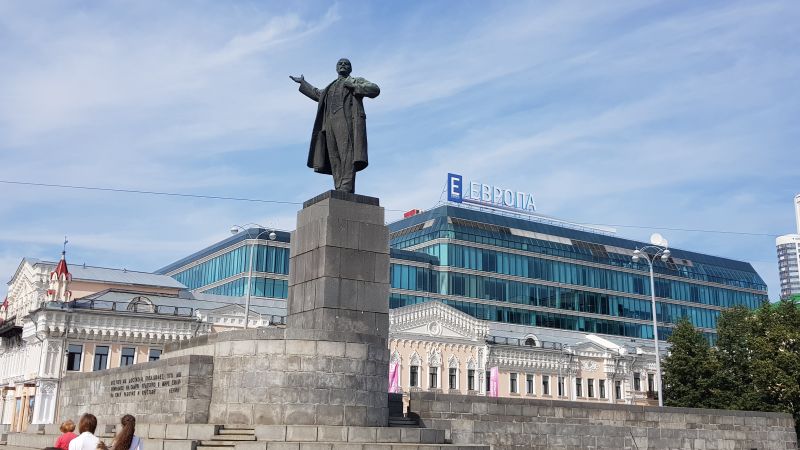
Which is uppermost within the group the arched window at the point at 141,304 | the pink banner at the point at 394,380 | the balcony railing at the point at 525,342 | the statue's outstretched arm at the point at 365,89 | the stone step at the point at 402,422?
the statue's outstretched arm at the point at 365,89

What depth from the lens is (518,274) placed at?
84.2 m

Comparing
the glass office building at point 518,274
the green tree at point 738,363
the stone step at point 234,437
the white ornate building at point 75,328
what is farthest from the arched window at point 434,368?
the stone step at point 234,437

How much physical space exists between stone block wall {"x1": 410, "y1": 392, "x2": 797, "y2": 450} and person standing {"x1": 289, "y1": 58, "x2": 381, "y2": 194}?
6477 millimetres

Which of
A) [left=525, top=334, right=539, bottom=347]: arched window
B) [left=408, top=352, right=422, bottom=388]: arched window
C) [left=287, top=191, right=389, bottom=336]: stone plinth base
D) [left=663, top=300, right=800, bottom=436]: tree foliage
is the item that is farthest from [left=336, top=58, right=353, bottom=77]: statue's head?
[left=525, top=334, right=539, bottom=347]: arched window

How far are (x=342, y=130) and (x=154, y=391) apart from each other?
8.20m

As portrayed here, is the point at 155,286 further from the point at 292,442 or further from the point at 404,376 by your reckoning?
the point at 292,442

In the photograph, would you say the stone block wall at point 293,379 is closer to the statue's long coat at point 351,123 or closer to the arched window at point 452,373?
the statue's long coat at point 351,123

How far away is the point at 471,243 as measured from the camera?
81.6m

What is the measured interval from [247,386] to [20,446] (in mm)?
8338

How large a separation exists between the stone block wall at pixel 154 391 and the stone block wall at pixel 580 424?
6.43m

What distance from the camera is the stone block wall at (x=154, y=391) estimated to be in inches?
709

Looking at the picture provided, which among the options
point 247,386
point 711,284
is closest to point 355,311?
point 247,386

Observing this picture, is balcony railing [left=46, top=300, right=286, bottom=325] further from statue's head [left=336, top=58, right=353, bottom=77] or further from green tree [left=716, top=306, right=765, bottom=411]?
statue's head [left=336, top=58, right=353, bottom=77]

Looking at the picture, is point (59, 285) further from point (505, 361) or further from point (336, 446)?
point (336, 446)
